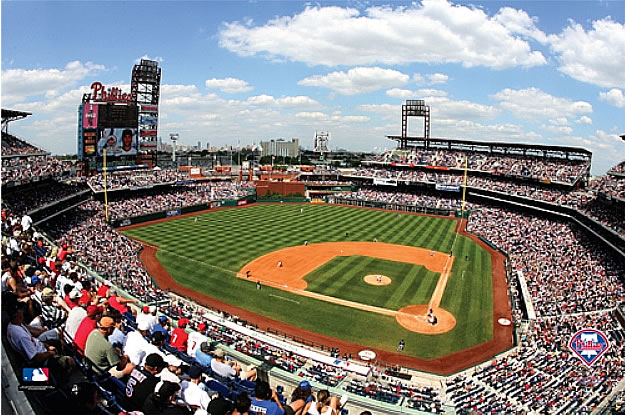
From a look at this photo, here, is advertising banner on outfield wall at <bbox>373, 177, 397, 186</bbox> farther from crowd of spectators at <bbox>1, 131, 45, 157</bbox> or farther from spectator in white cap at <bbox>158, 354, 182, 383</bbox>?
spectator in white cap at <bbox>158, 354, 182, 383</bbox>

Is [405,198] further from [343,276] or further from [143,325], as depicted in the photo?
[143,325]

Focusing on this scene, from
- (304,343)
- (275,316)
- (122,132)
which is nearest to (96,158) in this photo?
(122,132)

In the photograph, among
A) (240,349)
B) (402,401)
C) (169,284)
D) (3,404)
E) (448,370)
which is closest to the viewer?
(3,404)

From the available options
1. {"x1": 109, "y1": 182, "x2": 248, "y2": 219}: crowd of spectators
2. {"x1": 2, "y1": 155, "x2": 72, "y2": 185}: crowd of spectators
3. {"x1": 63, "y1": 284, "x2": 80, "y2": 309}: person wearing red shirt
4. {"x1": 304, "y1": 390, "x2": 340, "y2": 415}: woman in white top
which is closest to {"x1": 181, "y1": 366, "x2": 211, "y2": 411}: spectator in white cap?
{"x1": 304, "y1": 390, "x2": 340, "y2": 415}: woman in white top

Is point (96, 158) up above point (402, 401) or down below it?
above

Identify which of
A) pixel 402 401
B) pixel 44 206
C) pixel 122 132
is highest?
pixel 122 132

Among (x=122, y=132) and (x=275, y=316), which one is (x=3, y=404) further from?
(x=122, y=132)

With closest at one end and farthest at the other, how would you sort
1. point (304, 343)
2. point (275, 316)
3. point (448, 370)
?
point (448, 370)
point (304, 343)
point (275, 316)
